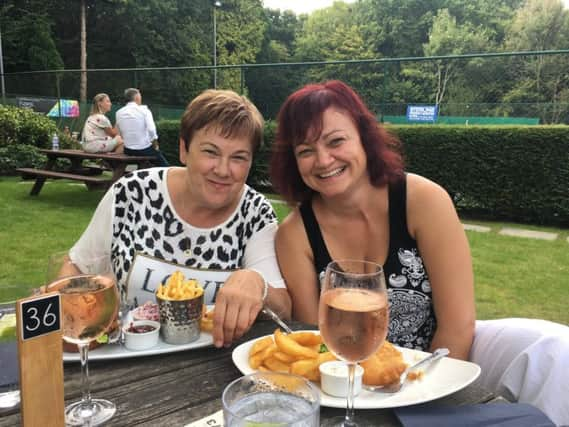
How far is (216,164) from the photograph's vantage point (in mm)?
1826

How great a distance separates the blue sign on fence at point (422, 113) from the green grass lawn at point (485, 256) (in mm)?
2586

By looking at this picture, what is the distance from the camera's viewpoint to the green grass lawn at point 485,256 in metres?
4.14

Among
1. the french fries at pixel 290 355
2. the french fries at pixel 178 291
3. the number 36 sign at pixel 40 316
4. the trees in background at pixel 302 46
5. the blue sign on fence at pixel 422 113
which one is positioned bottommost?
the french fries at pixel 290 355

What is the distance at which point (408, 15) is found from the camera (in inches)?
1983

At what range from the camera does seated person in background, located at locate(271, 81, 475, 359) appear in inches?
70.3

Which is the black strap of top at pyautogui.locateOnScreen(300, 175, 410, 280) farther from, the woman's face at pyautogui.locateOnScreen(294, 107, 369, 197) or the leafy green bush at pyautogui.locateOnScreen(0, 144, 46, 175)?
the leafy green bush at pyautogui.locateOnScreen(0, 144, 46, 175)

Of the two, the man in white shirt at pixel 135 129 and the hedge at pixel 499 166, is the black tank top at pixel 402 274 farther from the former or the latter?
the man in white shirt at pixel 135 129

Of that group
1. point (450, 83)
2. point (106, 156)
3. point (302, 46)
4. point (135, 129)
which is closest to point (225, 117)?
point (106, 156)

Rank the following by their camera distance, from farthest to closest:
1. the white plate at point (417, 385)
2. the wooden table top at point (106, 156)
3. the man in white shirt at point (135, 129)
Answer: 1. the man in white shirt at point (135, 129)
2. the wooden table top at point (106, 156)
3. the white plate at point (417, 385)

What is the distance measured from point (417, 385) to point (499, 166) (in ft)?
23.1

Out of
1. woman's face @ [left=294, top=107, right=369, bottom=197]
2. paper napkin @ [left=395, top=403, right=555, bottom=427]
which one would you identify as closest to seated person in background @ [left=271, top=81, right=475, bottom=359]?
woman's face @ [left=294, top=107, right=369, bottom=197]

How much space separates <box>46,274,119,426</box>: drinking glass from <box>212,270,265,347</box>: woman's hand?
0.35 metres

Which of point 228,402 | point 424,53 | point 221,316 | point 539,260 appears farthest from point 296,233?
point 424,53

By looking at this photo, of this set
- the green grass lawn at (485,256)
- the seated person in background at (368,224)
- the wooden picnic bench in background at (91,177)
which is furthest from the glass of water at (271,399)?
the wooden picnic bench in background at (91,177)
